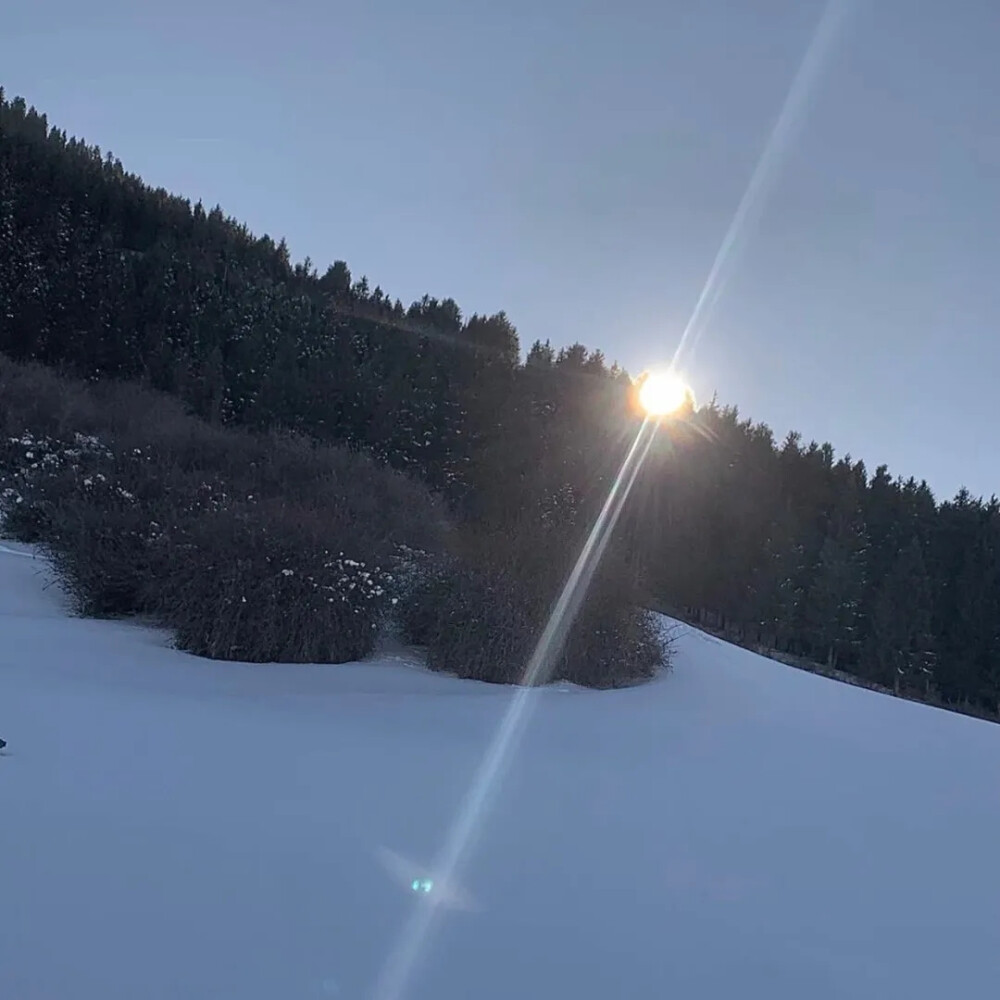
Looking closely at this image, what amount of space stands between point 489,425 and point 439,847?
41806 millimetres

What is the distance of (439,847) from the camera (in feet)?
11.6

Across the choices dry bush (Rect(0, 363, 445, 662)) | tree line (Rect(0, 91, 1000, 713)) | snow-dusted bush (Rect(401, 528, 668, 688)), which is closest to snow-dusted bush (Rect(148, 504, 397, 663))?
dry bush (Rect(0, 363, 445, 662))

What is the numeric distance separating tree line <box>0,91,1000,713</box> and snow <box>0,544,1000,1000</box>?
82.3ft

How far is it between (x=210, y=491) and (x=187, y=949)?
361 inches

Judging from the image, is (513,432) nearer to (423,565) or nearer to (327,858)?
(423,565)

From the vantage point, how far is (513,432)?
4444 centimetres

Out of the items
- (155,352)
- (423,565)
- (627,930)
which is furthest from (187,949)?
(155,352)

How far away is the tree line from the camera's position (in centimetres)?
3769

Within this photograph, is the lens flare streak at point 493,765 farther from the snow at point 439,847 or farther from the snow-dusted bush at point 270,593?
the snow-dusted bush at point 270,593

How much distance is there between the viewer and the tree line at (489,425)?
37.7 metres

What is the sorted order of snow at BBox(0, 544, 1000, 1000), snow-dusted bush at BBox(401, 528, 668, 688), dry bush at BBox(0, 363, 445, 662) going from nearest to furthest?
1. snow at BBox(0, 544, 1000, 1000)
2. dry bush at BBox(0, 363, 445, 662)
3. snow-dusted bush at BBox(401, 528, 668, 688)

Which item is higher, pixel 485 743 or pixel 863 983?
pixel 863 983

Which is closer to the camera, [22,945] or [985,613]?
[22,945]

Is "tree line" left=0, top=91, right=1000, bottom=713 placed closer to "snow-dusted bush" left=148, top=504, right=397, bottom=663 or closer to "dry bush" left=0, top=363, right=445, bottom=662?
"dry bush" left=0, top=363, right=445, bottom=662
